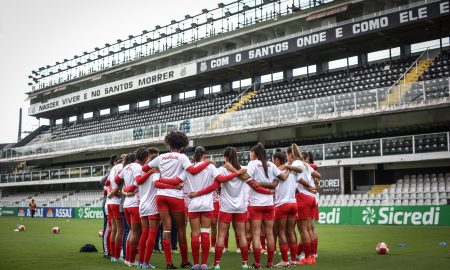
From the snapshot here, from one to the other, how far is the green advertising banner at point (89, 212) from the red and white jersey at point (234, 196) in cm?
3180

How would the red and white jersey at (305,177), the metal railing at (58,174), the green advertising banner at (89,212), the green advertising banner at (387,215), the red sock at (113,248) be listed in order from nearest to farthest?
the red and white jersey at (305,177)
the red sock at (113,248)
the green advertising banner at (387,215)
the green advertising banner at (89,212)
the metal railing at (58,174)

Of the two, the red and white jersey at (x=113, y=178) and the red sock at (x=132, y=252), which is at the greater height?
the red and white jersey at (x=113, y=178)

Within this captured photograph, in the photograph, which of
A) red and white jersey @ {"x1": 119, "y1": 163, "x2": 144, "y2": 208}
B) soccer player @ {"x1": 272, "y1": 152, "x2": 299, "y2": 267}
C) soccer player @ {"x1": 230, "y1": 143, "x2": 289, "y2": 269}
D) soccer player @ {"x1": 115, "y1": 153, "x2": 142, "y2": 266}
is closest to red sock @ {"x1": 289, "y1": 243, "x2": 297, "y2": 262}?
soccer player @ {"x1": 272, "y1": 152, "x2": 299, "y2": 267}

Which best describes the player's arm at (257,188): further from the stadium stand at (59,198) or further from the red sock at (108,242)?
the stadium stand at (59,198)

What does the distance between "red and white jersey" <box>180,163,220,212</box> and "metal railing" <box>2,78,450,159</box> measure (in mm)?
19538

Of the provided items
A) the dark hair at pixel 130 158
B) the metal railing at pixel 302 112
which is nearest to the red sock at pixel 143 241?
the dark hair at pixel 130 158

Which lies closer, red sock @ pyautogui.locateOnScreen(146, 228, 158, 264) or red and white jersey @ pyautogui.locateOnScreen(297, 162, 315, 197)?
red sock @ pyautogui.locateOnScreen(146, 228, 158, 264)

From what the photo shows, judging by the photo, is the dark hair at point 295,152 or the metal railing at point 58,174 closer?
the dark hair at point 295,152

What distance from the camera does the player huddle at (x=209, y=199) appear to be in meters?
9.11

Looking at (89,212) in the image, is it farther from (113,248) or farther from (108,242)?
(113,248)

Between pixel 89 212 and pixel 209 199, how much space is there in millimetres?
33882

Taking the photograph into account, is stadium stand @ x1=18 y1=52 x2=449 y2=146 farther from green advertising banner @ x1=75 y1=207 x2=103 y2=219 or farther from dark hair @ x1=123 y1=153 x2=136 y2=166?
dark hair @ x1=123 y1=153 x2=136 y2=166

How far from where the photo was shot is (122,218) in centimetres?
1112

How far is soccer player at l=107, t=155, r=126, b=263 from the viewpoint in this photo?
10766 millimetres
